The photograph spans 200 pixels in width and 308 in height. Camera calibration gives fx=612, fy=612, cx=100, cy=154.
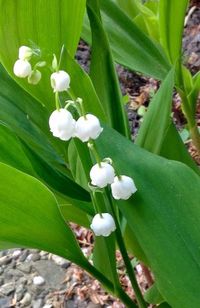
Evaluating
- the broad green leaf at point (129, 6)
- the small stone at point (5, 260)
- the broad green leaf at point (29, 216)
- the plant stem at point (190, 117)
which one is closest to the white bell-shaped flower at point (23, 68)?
the broad green leaf at point (29, 216)

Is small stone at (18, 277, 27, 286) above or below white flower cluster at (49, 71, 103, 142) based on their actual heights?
above

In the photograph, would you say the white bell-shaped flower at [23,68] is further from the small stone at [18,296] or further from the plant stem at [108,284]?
the small stone at [18,296]

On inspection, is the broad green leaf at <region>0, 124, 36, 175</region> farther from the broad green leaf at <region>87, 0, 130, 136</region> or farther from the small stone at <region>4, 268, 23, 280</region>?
the small stone at <region>4, 268, 23, 280</region>

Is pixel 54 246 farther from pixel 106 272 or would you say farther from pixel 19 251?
pixel 19 251

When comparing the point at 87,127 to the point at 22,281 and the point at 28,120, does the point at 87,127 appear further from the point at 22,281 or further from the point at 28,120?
the point at 22,281

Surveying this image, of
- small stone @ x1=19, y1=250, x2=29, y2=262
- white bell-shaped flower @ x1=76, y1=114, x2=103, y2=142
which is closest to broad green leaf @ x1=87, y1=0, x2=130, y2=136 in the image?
white bell-shaped flower @ x1=76, y1=114, x2=103, y2=142

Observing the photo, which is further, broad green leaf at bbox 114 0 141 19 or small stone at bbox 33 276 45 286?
small stone at bbox 33 276 45 286

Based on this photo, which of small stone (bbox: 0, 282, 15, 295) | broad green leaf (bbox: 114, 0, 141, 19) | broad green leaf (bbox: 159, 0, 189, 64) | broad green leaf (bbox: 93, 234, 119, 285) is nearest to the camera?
broad green leaf (bbox: 93, 234, 119, 285)

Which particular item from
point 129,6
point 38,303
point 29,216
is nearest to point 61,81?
point 29,216
